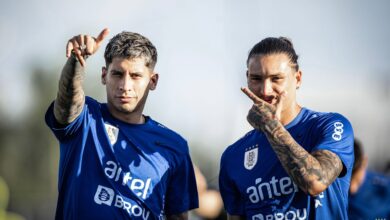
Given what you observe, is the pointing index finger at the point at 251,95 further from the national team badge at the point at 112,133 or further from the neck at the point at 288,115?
the national team badge at the point at 112,133

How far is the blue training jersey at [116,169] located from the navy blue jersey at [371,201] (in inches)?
110

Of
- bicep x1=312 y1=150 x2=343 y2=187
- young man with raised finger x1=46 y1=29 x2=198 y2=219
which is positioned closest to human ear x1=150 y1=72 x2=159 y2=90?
young man with raised finger x1=46 y1=29 x2=198 y2=219

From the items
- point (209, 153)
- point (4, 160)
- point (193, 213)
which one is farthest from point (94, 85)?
point (193, 213)

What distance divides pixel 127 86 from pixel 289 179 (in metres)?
1.50

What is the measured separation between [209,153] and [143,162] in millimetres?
45718

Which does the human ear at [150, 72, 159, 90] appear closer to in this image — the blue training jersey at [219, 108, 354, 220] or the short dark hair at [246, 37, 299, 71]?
the short dark hair at [246, 37, 299, 71]

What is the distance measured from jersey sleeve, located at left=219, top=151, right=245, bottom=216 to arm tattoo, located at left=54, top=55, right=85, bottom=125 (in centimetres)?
136

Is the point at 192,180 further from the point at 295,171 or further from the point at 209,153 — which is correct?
the point at 209,153

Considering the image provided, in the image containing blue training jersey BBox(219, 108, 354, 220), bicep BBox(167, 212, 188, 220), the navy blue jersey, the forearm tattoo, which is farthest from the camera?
the navy blue jersey

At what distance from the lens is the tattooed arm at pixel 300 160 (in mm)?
4723

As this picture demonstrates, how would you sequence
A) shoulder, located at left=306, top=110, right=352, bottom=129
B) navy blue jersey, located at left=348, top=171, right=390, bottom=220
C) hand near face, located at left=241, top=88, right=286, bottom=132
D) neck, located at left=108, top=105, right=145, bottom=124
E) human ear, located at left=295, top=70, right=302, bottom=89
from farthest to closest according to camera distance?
navy blue jersey, located at left=348, top=171, right=390, bottom=220 → neck, located at left=108, top=105, right=145, bottom=124 → human ear, located at left=295, top=70, right=302, bottom=89 → shoulder, located at left=306, top=110, right=352, bottom=129 → hand near face, located at left=241, top=88, right=286, bottom=132

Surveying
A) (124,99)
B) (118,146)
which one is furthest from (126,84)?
(118,146)

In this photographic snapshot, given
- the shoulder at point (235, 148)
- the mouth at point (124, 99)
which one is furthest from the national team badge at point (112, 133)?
the shoulder at point (235, 148)

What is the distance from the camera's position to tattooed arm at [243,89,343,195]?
15.5ft
